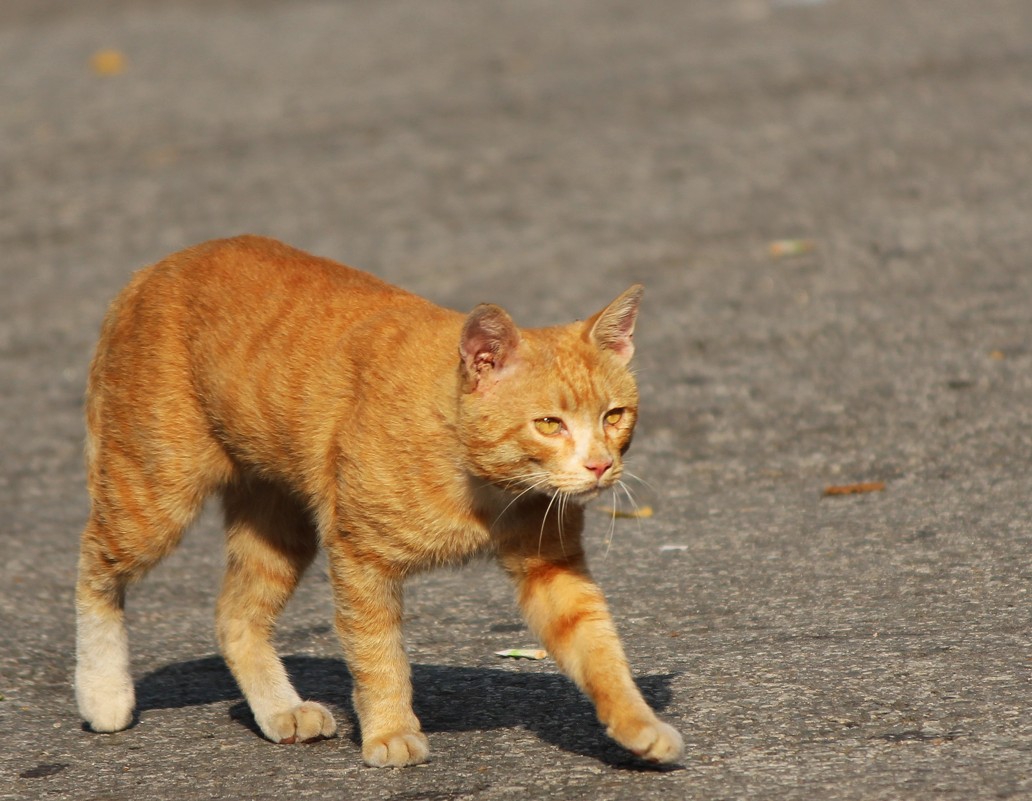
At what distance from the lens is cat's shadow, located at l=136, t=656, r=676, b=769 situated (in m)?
4.41

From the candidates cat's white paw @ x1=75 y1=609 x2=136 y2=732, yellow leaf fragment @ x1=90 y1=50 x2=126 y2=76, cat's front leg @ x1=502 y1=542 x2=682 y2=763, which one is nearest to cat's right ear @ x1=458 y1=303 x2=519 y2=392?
cat's front leg @ x1=502 y1=542 x2=682 y2=763

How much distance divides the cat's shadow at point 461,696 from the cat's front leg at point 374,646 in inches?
13.5

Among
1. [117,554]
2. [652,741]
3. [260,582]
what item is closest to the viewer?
[652,741]

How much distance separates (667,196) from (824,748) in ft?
24.9

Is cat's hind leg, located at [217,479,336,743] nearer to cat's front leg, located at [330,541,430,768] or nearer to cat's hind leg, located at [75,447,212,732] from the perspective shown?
cat's hind leg, located at [75,447,212,732]

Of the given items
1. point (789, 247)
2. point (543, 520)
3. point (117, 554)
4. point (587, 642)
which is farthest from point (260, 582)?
point (789, 247)

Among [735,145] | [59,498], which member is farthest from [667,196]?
[59,498]

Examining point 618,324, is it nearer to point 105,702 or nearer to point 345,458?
point 345,458

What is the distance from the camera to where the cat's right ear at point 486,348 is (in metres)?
4.07

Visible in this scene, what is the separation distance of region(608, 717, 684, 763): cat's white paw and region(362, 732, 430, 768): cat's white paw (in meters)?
0.67

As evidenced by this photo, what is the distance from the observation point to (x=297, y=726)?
4578 mm

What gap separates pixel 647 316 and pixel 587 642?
520 centimetres

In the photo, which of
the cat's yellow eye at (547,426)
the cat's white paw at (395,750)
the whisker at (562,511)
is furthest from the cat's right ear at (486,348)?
the cat's white paw at (395,750)

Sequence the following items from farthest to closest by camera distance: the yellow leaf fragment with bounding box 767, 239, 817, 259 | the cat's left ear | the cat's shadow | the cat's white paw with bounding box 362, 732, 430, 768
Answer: the yellow leaf fragment with bounding box 767, 239, 817, 259, the cat's shadow, the cat's left ear, the cat's white paw with bounding box 362, 732, 430, 768
